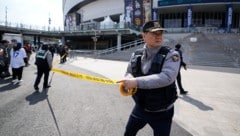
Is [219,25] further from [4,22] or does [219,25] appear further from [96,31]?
[4,22]

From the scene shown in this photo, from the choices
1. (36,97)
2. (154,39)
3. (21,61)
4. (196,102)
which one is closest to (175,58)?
(154,39)

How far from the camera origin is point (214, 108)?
6.23 meters

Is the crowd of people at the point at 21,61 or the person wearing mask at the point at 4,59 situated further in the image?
the person wearing mask at the point at 4,59

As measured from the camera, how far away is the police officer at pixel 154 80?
6.95 feet

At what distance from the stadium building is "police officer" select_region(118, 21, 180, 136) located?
106ft

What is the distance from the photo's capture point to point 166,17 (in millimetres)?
49688

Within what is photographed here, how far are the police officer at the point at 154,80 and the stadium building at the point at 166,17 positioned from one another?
106 feet

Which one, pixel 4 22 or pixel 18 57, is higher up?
pixel 4 22

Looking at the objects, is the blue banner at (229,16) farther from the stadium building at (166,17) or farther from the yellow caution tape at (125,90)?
the yellow caution tape at (125,90)

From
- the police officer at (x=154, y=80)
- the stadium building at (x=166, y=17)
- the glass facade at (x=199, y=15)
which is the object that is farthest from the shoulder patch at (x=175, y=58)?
the glass facade at (x=199, y=15)

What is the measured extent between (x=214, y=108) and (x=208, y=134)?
6.84ft

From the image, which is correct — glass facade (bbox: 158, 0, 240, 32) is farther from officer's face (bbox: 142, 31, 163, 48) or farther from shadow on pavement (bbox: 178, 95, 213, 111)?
officer's face (bbox: 142, 31, 163, 48)

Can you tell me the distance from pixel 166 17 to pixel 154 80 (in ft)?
163

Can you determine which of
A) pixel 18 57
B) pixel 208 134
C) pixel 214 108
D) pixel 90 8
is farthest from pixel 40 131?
pixel 90 8
